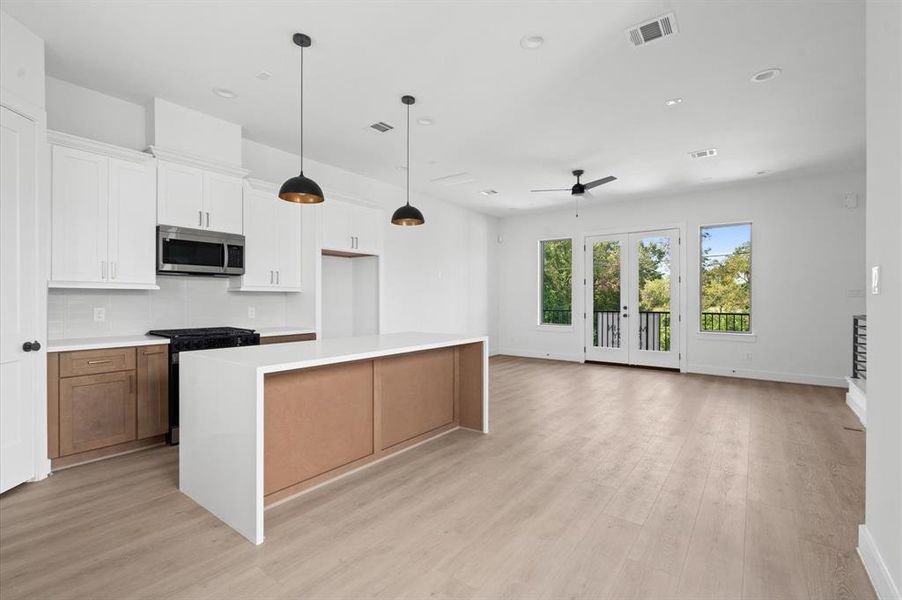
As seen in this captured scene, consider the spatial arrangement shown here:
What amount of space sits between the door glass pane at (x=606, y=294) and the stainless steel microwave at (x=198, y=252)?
237 inches

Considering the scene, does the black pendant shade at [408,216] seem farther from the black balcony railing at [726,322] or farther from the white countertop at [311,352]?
the black balcony railing at [726,322]

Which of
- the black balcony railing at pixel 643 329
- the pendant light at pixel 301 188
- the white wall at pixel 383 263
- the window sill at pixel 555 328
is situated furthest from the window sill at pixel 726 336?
the pendant light at pixel 301 188

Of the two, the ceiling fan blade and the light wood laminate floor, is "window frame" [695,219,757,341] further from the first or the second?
the light wood laminate floor

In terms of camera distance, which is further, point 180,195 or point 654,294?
point 654,294

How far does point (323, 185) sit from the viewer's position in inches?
221

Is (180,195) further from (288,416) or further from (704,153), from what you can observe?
(704,153)

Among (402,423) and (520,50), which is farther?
(402,423)

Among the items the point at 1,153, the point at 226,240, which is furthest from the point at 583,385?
the point at 1,153

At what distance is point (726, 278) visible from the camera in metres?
6.90

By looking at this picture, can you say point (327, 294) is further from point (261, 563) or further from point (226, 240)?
point (261, 563)

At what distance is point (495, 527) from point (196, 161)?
3857mm

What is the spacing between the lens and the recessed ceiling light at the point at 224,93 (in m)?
3.64

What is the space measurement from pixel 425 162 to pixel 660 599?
4.89m

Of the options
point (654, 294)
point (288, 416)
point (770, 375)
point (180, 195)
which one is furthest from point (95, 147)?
point (770, 375)
